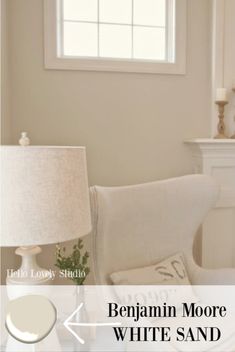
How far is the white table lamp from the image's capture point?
1.07m

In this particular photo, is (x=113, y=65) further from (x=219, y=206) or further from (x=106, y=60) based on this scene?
(x=219, y=206)

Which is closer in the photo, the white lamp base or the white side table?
the white lamp base

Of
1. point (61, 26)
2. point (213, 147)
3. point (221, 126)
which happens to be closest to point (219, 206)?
point (213, 147)

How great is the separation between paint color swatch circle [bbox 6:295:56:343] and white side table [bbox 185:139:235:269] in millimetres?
1624

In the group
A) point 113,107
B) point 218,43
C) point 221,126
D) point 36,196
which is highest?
point 218,43

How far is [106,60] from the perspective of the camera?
2.47m

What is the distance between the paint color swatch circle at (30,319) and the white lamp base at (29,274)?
59 millimetres

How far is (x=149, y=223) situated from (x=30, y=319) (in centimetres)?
101

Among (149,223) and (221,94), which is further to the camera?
(221,94)

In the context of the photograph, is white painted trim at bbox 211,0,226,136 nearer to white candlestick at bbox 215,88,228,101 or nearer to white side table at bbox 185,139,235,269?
white candlestick at bbox 215,88,228,101

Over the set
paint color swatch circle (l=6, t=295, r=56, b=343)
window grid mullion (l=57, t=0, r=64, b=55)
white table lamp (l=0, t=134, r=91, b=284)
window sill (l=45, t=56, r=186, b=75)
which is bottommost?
paint color swatch circle (l=6, t=295, r=56, b=343)

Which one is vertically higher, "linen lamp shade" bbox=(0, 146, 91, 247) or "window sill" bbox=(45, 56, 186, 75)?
"window sill" bbox=(45, 56, 186, 75)

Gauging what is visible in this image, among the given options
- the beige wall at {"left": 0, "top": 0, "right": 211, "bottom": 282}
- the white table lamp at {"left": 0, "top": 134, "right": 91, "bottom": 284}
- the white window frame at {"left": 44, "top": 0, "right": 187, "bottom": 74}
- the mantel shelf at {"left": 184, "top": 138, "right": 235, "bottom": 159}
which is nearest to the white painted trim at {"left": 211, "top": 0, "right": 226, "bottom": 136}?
the beige wall at {"left": 0, "top": 0, "right": 211, "bottom": 282}

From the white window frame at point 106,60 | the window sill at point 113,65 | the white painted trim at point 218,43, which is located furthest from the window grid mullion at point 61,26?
the white painted trim at point 218,43
